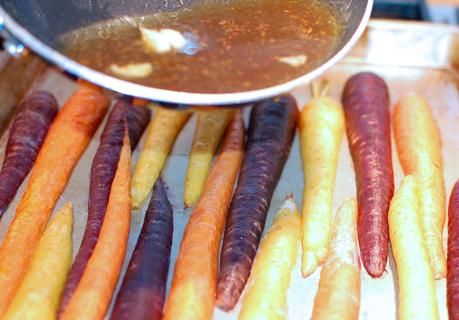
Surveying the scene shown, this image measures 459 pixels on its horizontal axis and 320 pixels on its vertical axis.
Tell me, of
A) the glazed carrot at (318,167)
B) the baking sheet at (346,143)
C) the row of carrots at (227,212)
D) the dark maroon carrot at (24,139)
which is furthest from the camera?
the dark maroon carrot at (24,139)

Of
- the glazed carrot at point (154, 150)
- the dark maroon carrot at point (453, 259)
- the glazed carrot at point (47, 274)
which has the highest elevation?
the glazed carrot at point (154, 150)

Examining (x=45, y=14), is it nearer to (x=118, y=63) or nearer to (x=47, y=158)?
(x=118, y=63)

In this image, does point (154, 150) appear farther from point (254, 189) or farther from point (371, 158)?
point (371, 158)

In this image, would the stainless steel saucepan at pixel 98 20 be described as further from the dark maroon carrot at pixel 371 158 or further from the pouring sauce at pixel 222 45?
the dark maroon carrot at pixel 371 158

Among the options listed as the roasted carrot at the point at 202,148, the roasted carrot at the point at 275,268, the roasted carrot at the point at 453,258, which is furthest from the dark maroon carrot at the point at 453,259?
the roasted carrot at the point at 202,148

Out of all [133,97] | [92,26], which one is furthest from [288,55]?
[92,26]

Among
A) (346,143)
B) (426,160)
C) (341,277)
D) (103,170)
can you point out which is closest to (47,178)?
(103,170)
